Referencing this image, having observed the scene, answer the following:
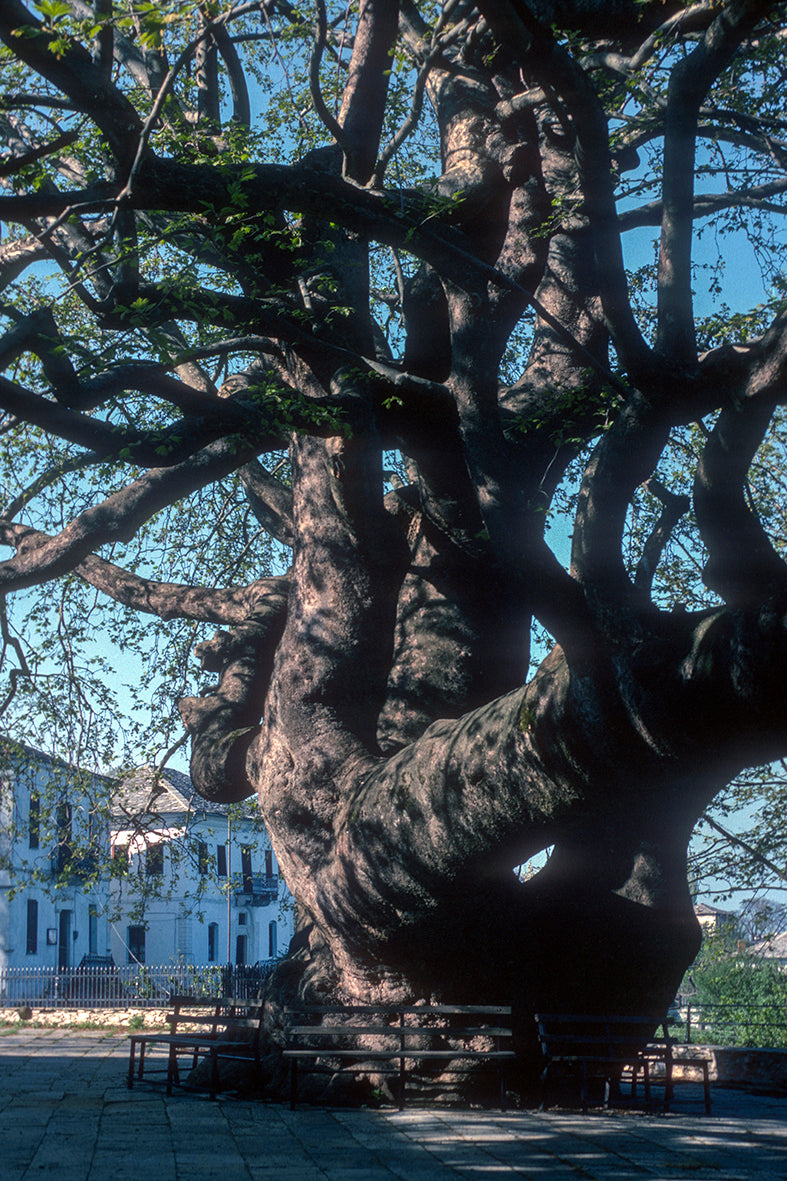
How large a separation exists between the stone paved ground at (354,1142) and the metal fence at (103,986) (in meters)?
14.4

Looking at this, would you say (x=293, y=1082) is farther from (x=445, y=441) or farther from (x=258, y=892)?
(x=258, y=892)

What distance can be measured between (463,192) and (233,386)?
4.16 metres

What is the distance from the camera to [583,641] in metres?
5.25

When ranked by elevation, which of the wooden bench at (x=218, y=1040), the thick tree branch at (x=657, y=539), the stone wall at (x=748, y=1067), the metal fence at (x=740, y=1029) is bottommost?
the metal fence at (x=740, y=1029)

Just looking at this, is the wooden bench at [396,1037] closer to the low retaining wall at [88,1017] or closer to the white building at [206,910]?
the low retaining wall at [88,1017]

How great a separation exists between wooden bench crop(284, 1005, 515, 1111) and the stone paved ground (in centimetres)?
41

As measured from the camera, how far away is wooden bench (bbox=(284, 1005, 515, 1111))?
805 cm

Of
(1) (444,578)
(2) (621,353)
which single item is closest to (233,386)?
(1) (444,578)

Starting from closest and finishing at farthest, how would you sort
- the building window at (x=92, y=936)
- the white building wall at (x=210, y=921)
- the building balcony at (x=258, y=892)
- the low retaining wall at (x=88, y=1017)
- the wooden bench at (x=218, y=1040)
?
the wooden bench at (x=218, y=1040) → the low retaining wall at (x=88, y=1017) → the building window at (x=92, y=936) → the white building wall at (x=210, y=921) → the building balcony at (x=258, y=892)

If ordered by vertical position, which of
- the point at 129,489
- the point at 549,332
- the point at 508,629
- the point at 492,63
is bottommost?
the point at 508,629

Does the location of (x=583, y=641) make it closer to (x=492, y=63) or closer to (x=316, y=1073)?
(x=316, y=1073)

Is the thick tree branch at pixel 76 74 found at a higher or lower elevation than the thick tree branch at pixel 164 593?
higher

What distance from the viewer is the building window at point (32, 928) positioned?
33.1m

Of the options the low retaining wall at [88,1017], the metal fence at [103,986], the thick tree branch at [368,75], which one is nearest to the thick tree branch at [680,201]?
the thick tree branch at [368,75]
